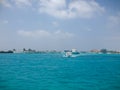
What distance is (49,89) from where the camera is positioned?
980cm

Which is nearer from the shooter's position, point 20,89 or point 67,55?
point 20,89

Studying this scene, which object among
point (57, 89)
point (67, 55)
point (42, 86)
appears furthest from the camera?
point (67, 55)

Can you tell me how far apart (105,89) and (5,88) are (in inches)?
188

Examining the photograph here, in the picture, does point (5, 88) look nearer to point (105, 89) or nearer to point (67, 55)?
point (105, 89)

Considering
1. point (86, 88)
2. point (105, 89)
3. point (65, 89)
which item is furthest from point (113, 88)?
point (65, 89)

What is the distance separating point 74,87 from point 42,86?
164 cm

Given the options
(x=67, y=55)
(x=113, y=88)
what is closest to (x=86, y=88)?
(x=113, y=88)

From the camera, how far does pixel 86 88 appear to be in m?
10.0

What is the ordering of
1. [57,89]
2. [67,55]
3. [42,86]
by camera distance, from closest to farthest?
[57,89] < [42,86] < [67,55]

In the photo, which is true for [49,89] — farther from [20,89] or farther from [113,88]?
[113,88]

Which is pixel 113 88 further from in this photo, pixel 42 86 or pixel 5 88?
pixel 5 88

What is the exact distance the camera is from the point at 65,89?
9727 millimetres

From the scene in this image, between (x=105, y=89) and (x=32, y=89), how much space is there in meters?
3.49

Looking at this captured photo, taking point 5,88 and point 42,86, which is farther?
point 42,86
